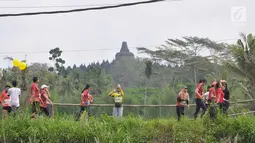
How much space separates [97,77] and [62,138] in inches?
899

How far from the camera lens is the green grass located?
8789mm

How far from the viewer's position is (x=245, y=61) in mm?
18719

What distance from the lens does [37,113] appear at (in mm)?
9578

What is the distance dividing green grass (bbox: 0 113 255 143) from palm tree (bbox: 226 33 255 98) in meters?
8.83

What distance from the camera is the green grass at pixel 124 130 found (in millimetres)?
8789

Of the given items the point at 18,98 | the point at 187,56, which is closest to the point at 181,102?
the point at 18,98

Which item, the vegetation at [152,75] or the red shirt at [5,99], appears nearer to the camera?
the red shirt at [5,99]

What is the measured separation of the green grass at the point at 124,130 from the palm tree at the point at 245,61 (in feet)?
29.0

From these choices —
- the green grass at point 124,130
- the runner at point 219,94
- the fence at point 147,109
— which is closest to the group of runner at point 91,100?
the fence at point 147,109

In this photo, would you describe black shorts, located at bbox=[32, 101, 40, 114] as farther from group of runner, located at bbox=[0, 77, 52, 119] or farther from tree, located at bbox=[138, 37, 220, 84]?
tree, located at bbox=[138, 37, 220, 84]

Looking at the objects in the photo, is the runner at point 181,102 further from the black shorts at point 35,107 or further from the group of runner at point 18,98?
the black shorts at point 35,107

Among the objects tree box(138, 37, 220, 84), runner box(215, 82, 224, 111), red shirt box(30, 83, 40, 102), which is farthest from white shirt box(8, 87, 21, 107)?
tree box(138, 37, 220, 84)

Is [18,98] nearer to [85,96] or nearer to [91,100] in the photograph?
[85,96]

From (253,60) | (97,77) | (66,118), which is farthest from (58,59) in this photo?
(66,118)
